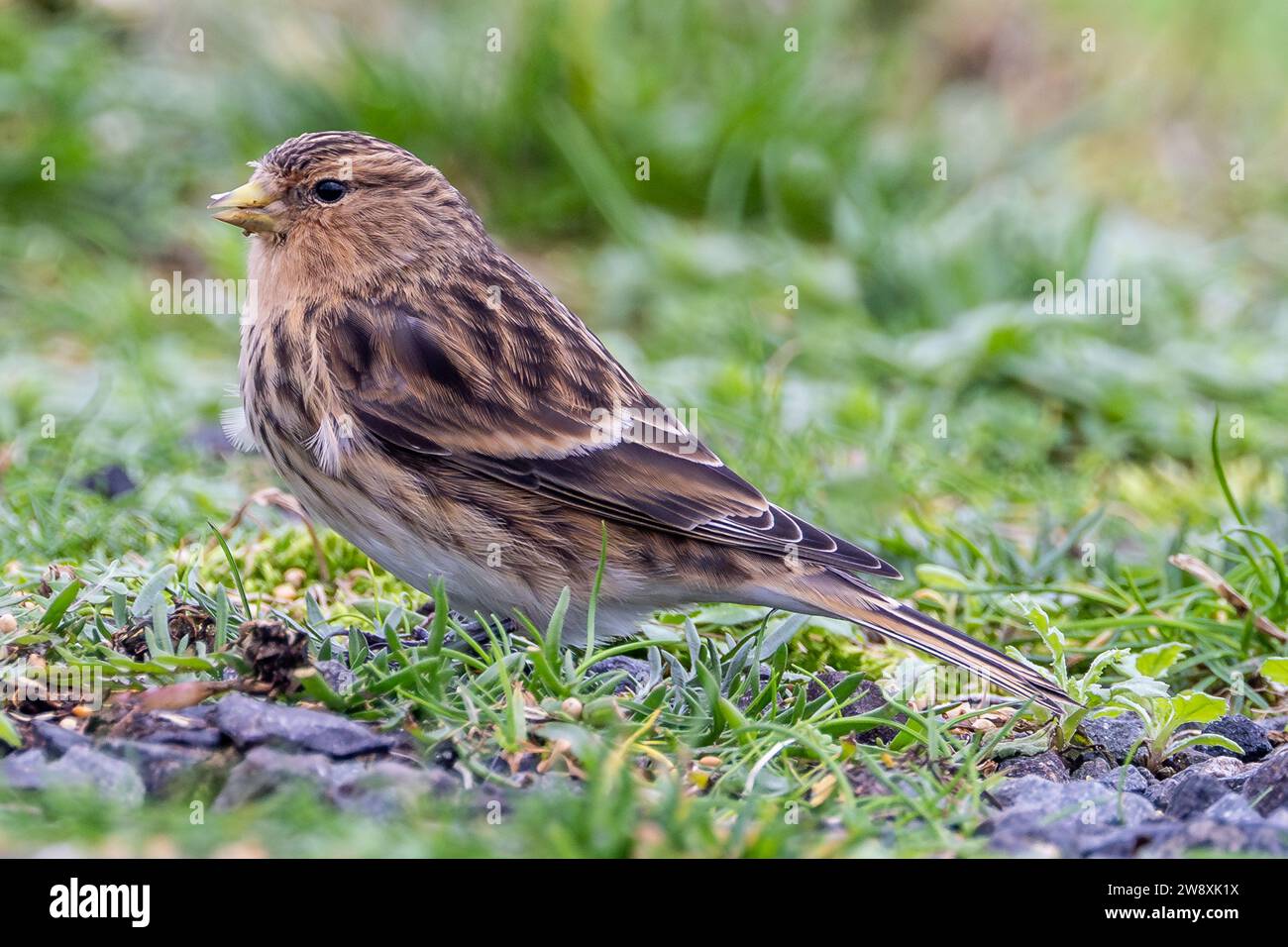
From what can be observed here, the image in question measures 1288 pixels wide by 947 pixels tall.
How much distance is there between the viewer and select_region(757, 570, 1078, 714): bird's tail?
4.01m

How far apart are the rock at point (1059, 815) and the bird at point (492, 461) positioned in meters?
0.40

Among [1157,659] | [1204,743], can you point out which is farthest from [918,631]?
[1204,743]

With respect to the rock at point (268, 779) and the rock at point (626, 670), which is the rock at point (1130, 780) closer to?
the rock at point (626, 670)

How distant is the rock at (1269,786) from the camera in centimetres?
362

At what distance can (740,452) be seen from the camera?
6238mm

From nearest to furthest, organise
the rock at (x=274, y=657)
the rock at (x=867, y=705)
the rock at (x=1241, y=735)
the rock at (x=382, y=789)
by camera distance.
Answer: the rock at (x=382, y=789)
the rock at (x=274, y=657)
the rock at (x=867, y=705)
the rock at (x=1241, y=735)

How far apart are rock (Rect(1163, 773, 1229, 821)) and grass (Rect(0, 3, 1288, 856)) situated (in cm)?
42

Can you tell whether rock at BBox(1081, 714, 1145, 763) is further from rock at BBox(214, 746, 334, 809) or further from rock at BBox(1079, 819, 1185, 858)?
rock at BBox(214, 746, 334, 809)
